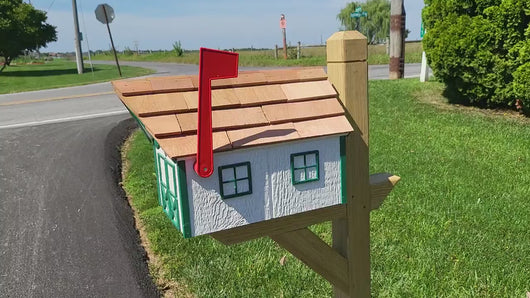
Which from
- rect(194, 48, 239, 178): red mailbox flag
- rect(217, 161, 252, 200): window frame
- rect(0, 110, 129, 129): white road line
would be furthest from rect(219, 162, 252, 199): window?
rect(0, 110, 129, 129): white road line

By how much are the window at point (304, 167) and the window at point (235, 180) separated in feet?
0.52

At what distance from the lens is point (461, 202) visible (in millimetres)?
3934

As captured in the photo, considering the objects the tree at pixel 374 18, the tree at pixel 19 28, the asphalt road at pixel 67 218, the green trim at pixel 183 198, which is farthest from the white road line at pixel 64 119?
the tree at pixel 374 18

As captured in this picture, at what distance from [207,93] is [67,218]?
3.68m

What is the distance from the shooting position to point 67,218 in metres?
4.32

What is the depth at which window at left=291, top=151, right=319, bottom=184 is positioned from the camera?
1418mm

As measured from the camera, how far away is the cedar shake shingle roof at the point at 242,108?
1.24 meters

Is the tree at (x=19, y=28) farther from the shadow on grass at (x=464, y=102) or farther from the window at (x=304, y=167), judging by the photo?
the window at (x=304, y=167)

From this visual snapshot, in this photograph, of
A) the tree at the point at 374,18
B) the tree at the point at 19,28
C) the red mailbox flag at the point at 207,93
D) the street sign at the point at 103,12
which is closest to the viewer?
the red mailbox flag at the point at 207,93

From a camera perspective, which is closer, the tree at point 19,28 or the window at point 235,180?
the window at point 235,180

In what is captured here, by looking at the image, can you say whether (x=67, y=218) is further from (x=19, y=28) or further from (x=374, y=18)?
(x=374, y=18)

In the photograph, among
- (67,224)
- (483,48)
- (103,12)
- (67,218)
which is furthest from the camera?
(103,12)

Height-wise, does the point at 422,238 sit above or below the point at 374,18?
below

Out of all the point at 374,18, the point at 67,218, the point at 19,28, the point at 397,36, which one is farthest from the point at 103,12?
the point at 374,18
